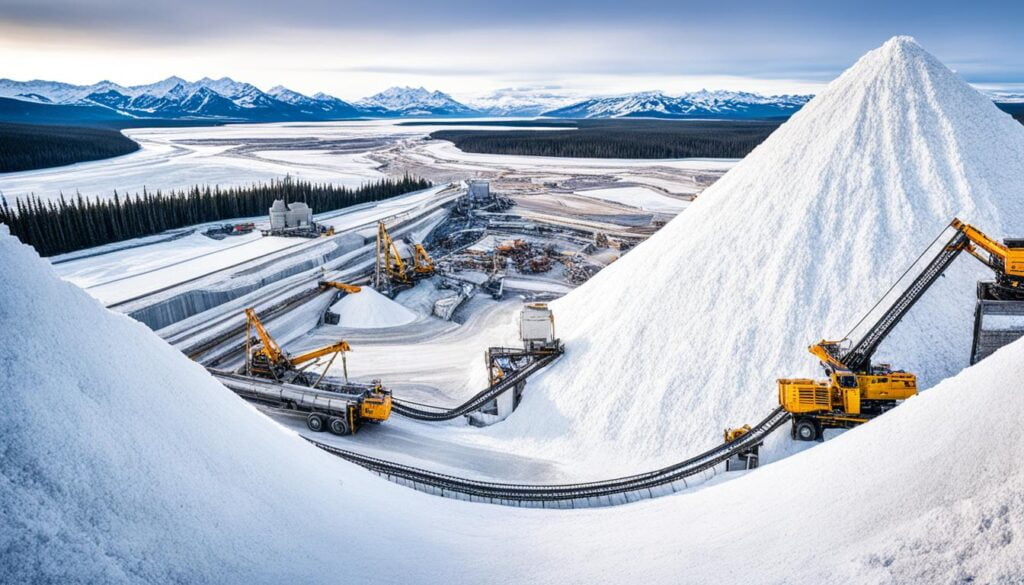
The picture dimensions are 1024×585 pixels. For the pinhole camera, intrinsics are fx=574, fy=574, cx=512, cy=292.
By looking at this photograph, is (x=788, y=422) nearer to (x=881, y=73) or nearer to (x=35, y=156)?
(x=881, y=73)

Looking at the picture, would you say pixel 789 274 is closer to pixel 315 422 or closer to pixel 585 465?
pixel 585 465

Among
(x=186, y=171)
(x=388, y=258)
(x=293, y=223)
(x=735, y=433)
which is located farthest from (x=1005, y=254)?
(x=186, y=171)

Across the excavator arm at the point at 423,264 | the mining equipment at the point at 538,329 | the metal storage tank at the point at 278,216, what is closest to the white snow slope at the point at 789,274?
the mining equipment at the point at 538,329

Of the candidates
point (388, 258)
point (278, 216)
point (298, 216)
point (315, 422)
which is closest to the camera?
point (315, 422)

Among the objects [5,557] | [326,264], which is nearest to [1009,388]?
[5,557]

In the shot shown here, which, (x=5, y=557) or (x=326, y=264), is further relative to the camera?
(x=326, y=264)

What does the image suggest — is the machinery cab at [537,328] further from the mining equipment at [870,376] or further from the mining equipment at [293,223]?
the mining equipment at [293,223]

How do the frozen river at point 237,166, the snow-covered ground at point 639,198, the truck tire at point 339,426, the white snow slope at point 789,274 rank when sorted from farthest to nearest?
the frozen river at point 237,166 < the snow-covered ground at point 639,198 < the truck tire at point 339,426 < the white snow slope at point 789,274
